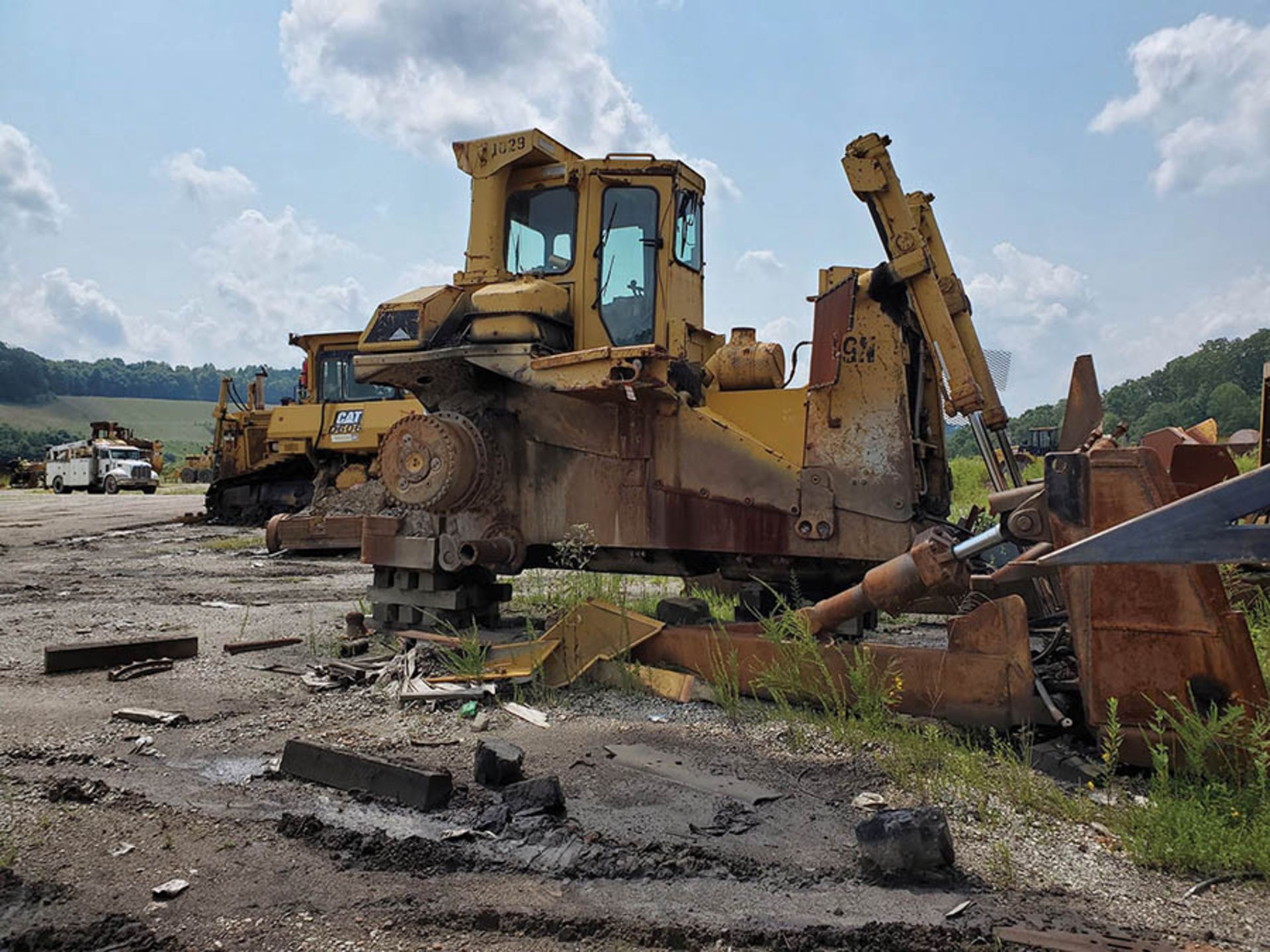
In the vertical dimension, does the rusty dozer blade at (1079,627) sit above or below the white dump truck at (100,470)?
below

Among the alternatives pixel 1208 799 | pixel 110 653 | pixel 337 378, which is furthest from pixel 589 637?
pixel 337 378

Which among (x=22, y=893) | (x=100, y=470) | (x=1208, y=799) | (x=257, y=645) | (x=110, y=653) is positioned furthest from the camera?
(x=100, y=470)

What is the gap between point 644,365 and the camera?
18.7 feet

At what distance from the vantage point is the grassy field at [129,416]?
10794 cm

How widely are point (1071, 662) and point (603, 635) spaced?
2.38m

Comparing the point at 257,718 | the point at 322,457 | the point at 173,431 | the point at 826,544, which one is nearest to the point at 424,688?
the point at 257,718

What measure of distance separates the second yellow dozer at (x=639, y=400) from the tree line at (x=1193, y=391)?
47.4m

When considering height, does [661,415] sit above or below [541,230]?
below

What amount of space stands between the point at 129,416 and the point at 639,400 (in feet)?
437

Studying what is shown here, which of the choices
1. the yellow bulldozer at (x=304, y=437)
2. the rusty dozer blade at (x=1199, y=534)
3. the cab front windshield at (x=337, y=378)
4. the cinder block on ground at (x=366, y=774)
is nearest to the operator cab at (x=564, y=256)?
the cinder block on ground at (x=366, y=774)

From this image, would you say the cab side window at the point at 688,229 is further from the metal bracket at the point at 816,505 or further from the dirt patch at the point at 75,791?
the dirt patch at the point at 75,791

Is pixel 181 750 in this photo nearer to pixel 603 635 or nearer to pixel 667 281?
pixel 603 635

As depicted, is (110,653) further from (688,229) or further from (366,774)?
(688,229)

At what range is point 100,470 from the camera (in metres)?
38.6
